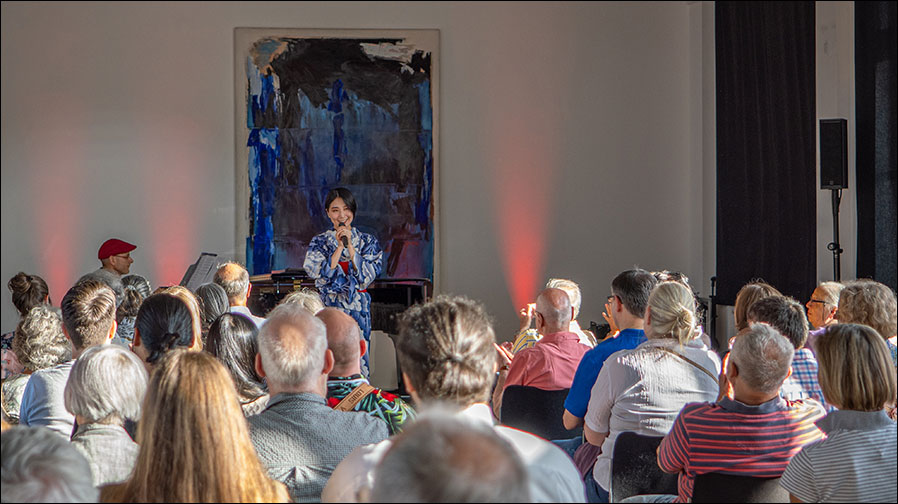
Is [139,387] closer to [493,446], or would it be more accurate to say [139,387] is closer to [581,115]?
[493,446]

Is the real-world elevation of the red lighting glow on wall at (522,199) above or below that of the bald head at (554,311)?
above

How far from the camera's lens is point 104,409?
207cm

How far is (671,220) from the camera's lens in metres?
8.73

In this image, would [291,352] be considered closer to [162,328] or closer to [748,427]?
[162,328]

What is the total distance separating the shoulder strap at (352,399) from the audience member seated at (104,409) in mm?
615

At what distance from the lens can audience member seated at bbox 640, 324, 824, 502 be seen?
2.25 m

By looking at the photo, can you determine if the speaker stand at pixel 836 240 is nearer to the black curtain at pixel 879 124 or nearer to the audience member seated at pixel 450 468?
the black curtain at pixel 879 124

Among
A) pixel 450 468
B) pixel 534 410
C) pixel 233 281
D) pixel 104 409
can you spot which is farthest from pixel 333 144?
pixel 450 468

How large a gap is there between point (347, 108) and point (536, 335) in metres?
4.71

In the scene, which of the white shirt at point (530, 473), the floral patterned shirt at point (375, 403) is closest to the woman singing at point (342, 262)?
the floral patterned shirt at point (375, 403)

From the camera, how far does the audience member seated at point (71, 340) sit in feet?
9.23

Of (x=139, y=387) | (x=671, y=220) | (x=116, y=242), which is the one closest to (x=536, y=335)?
(x=139, y=387)

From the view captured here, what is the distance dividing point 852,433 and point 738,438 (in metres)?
0.33

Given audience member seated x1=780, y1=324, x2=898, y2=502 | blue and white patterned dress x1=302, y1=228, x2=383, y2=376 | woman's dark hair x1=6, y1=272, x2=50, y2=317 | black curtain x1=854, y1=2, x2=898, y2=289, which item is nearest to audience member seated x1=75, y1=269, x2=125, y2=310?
woman's dark hair x1=6, y1=272, x2=50, y2=317
